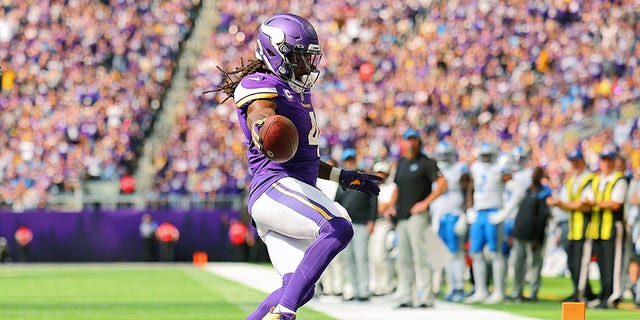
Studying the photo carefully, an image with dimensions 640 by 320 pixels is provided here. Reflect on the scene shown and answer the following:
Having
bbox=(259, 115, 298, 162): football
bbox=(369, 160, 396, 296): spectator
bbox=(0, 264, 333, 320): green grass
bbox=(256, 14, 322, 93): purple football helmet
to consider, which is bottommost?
bbox=(0, 264, 333, 320): green grass

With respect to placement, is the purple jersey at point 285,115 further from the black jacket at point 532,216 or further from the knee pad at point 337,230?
the black jacket at point 532,216

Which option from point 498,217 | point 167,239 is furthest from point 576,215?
point 167,239

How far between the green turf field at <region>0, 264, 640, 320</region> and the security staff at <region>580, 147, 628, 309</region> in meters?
0.38

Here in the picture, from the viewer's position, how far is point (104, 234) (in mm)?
29984

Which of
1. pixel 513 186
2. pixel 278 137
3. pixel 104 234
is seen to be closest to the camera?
Answer: pixel 278 137

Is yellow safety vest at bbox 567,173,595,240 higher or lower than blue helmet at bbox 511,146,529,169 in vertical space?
lower

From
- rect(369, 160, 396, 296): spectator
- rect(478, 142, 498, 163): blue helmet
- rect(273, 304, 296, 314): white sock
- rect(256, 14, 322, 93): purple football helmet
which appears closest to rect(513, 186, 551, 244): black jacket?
rect(478, 142, 498, 163): blue helmet

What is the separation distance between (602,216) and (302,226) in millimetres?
7702

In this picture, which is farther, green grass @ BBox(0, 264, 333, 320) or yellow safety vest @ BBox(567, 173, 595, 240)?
yellow safety vest @ BBox(567, 173, 595, 240)

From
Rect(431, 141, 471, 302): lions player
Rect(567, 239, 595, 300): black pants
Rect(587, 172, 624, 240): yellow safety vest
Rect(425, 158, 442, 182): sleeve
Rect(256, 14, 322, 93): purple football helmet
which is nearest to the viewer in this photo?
Rect(256, 14, 322, 93): purple football helmet

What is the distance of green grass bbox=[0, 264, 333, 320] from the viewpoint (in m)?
12.2

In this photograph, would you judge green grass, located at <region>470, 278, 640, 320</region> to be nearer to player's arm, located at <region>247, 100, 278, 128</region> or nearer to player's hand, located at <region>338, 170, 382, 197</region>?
player's hand, located at <region>338, 170, 382, 197</region>

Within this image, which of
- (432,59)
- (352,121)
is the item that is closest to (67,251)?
(352,121)

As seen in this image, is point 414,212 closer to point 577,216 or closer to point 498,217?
point 498,217
